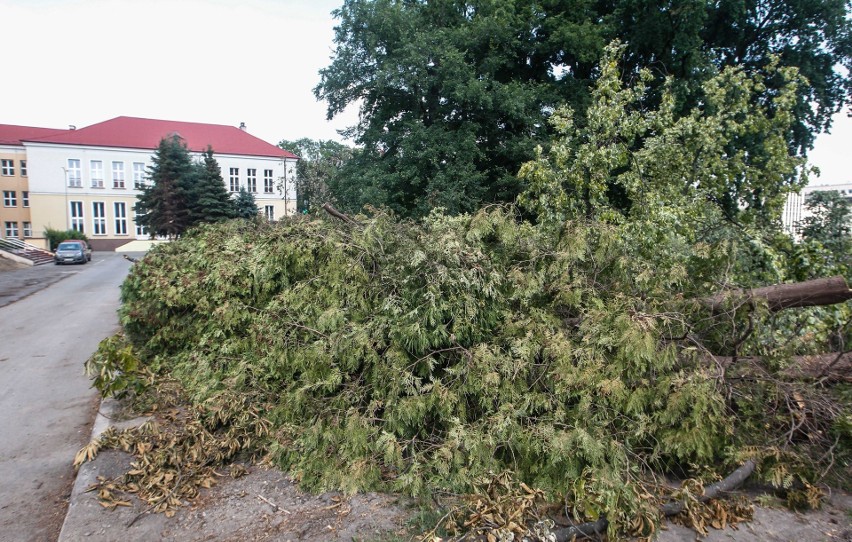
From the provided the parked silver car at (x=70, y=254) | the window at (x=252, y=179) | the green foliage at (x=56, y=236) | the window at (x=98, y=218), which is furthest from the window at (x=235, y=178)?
the parked silver car at (x=70, y=254)

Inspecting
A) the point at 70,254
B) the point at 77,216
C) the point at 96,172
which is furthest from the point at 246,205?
the point at 77,216

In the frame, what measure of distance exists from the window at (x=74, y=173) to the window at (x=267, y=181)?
49.5 feet

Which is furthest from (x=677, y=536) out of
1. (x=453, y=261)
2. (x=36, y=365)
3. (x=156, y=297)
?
(x=36, y=365)

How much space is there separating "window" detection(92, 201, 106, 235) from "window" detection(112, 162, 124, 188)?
2091mm

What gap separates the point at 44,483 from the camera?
13.4ft

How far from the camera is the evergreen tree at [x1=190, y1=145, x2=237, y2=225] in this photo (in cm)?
2731

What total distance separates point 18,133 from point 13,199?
895cm

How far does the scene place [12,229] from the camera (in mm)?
47000

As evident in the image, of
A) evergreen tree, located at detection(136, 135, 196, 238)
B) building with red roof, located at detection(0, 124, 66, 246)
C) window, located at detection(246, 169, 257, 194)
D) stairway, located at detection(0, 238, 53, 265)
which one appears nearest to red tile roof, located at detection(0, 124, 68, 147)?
building with red roof, located at detection(0, 124, 66, 246)

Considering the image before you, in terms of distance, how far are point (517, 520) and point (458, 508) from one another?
375 mm

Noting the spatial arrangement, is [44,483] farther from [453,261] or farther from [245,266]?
[453,261]

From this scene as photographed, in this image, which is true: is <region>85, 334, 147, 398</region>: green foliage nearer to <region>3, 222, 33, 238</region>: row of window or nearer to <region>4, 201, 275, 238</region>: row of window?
<region>4, 201, 275, 238</region>: row of window

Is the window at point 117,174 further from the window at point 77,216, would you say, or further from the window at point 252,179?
the window at point 252,179

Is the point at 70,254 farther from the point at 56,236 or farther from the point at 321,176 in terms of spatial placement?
the point at 321,176
